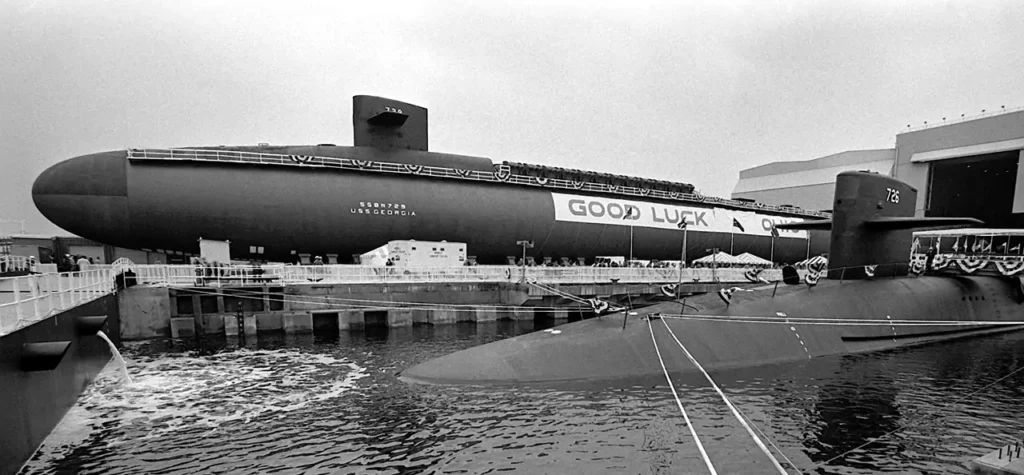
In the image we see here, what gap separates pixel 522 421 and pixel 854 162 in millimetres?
61193

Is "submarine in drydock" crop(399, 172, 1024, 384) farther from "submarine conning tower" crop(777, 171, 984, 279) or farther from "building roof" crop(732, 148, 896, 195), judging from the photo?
"building roof" crop(732, 148, 896, 195)

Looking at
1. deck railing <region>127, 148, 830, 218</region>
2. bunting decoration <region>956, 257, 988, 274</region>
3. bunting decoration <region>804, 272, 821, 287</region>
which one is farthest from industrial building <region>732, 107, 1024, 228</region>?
bunting decoration <region>804, 272, 821, 287</region>

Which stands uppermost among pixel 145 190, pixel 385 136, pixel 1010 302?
pixel 385 136

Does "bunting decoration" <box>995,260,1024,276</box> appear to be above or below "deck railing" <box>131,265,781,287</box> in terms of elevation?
above

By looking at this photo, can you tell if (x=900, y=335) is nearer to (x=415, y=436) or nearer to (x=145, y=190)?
(x=415, y=436)

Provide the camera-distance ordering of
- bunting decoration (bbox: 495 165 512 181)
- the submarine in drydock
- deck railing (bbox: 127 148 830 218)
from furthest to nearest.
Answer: bunting decoration (bbox: 495 165 512 181)
deck railing (bbox: 127 148 830 218)
the submarine in drydock

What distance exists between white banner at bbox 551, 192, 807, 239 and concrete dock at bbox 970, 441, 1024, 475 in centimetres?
2796

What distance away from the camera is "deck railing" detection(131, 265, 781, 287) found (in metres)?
18.2

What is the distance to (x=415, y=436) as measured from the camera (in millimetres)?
7824

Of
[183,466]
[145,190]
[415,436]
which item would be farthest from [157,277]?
[415,436]

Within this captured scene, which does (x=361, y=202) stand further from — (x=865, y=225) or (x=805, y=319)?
(x=865, y=225)

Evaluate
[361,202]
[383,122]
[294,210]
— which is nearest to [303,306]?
[294,210]

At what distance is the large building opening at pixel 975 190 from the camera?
44.2 m

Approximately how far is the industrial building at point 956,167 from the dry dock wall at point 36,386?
2161 inches
